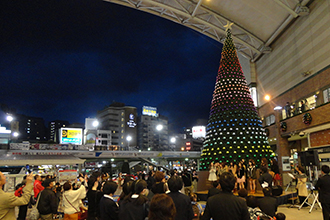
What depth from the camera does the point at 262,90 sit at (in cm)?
2508

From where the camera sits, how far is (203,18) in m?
23.4

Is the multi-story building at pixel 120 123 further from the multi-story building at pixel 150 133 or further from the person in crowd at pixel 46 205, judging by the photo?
the person in crowd at pixel 46 205

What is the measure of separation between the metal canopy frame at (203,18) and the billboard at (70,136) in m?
26.9

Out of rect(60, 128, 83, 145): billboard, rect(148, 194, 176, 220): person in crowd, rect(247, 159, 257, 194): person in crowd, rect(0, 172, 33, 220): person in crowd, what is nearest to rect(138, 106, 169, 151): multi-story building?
rect(60, 128, 83, 145): billboard

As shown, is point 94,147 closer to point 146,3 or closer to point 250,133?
point 146,3

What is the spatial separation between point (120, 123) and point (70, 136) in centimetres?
4164

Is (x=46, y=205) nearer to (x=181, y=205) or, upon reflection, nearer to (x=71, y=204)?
(x=71, y=204)

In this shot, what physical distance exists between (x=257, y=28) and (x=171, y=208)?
79.7 ft

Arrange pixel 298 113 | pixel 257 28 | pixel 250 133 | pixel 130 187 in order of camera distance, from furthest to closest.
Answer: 1. pixel 257 28
2. pixel 298 113
3. pixel 250 133
4. pixel 130 187

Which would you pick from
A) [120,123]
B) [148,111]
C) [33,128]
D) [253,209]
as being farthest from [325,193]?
[33,128]

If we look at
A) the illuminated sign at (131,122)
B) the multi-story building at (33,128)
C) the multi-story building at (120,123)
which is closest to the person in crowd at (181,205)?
the multi-story building at (120,123)

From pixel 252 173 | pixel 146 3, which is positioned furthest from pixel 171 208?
pixel 146 3

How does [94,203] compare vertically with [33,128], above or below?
below

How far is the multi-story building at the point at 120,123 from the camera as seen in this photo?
81.4 meters
